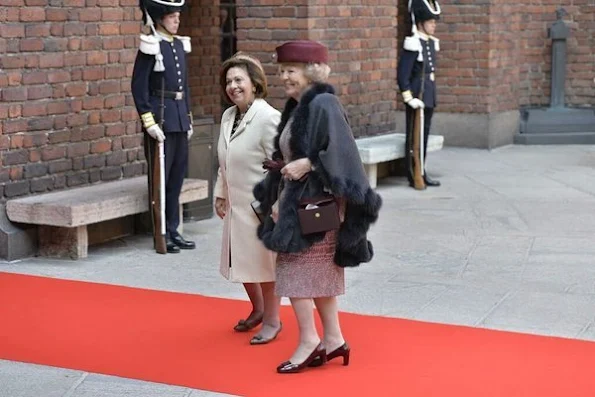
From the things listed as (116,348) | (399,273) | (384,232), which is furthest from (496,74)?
(116,348)

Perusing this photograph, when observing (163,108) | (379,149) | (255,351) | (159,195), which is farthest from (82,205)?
(379,149)

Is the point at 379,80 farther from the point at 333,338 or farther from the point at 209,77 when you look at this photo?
the point at 333,338

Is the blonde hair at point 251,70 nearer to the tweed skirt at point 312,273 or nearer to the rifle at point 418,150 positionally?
the tweed skirt at point 312,273

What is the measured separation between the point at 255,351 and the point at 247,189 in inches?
34.1

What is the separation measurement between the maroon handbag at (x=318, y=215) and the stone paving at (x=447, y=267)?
0.92m

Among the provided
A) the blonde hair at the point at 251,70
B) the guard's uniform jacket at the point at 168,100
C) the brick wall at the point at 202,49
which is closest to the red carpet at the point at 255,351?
the blonde hair at the point at 251,70

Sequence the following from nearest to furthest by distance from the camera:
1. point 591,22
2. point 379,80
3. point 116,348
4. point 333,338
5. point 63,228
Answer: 1. point 333,338
2. point 116,348
3. point 63,228
4. point 379,80
5. point 591,22

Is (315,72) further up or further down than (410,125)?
further up

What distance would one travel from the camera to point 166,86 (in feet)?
31.8

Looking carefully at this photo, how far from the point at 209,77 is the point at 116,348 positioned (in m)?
8.04

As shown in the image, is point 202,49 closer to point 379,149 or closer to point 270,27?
point 270,27

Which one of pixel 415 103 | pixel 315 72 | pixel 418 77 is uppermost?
pixel 315 72

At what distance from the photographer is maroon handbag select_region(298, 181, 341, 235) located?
6277mm

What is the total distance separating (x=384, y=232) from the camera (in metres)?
10.6
